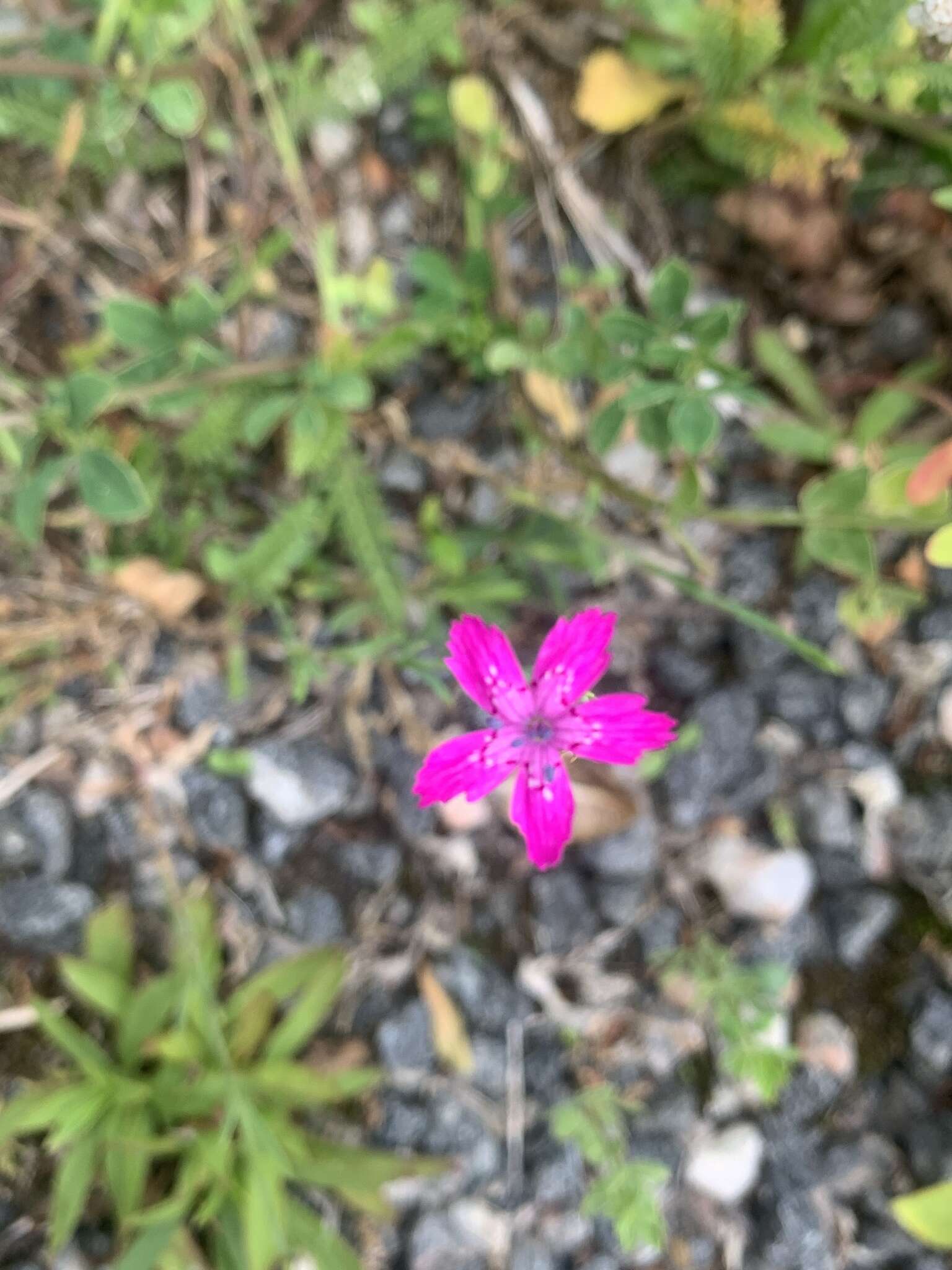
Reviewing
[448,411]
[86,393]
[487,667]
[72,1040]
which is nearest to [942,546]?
[487,667]

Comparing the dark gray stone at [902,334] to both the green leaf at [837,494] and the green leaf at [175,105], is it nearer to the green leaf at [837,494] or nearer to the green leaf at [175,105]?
the green leaf at [837,494]

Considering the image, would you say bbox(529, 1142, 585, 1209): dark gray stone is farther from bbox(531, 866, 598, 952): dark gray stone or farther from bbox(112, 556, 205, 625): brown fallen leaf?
bbox(112, 556, 205, 625): brown fallen leaf

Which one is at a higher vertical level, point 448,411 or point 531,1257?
point 448,411

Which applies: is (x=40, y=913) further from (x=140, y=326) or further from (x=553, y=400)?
(x=553, y=400)

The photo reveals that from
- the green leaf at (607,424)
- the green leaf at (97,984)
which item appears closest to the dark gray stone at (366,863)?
the green leaf at (97,984)

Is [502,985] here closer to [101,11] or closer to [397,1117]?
[397,1117]

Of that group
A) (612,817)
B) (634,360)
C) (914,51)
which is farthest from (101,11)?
(612,817)

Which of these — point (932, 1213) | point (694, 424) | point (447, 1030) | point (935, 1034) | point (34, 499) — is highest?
point (34, 499)
